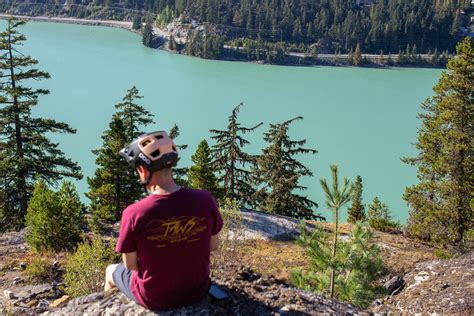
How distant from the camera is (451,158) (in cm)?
1983

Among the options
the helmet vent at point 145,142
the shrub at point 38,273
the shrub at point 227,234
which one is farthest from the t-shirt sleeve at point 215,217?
the shrub at point 38,273

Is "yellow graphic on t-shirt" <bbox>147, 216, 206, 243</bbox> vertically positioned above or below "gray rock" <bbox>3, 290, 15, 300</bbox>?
above

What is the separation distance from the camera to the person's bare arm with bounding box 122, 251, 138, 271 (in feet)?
14.6

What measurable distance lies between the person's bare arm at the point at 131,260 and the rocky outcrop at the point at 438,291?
7874 mm

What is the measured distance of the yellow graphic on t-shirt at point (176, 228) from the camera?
4352mm

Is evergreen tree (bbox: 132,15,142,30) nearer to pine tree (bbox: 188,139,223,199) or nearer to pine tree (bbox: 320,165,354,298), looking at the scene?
pine tree (bbox: 188,139,223,199)

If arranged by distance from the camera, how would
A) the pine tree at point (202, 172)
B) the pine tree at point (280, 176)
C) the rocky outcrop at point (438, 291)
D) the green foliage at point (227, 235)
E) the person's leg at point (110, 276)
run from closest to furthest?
1. the person's leg at point (110, 276)
2. the rocky outcrop at point (438, 291)
3. the green foliage at point (227, 235)
4. the pine tree at point (202, 172)
5. the pine tree at point (280, 176)

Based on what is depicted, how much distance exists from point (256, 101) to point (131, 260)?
81082mm

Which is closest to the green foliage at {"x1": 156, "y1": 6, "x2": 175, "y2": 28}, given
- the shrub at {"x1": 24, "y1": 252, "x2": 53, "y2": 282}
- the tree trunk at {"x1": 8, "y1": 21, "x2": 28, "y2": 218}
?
the tree trunk at {"x1": 8, "y1": 21, "x2": 28, "y2": 218}

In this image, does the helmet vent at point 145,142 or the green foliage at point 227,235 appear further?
the green foliage at point 227,235

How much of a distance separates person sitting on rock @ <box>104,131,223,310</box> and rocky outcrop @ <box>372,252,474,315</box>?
7.31 meters

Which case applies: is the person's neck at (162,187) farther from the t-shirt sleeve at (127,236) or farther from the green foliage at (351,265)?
the green foliage at (351,265)

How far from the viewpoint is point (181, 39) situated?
151000 millimetres

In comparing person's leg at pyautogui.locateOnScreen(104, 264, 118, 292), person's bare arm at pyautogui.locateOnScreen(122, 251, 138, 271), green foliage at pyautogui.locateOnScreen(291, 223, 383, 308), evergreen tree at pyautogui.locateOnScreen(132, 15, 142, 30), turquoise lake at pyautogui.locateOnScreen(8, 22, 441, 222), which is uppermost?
evergreen tree at pyautogui.locateOnScreen(132, 15, 142, 30)
